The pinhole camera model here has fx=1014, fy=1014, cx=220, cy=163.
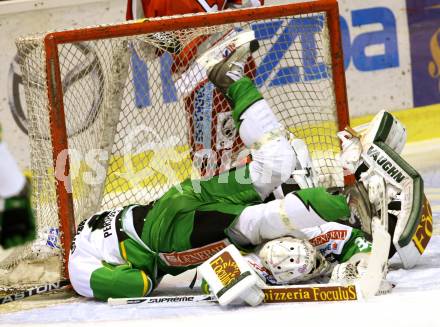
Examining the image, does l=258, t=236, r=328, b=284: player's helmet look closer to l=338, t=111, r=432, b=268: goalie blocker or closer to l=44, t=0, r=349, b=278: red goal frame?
l=338, t=111, r=432, b=268: goalie blocker

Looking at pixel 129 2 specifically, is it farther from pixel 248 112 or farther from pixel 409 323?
pixel 409 323

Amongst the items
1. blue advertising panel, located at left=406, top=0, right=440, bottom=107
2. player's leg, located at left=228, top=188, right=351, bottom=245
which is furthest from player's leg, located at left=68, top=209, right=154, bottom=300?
blue advertising panel, located at left=406, top=0, right=440, bottom=107

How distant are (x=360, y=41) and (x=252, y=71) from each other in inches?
65.1

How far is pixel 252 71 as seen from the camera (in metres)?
3.81

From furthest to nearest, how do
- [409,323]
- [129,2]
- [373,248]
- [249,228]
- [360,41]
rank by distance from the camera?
[360,41] → [129,2] → [249,228] → [373,248] → [409,323]

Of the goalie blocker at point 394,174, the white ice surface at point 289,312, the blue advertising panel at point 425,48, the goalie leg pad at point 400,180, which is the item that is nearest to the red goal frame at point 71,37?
the white ice surface at point 289,312

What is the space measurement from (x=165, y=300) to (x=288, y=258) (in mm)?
385

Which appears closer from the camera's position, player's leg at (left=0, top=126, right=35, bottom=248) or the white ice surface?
player's leg at (left=0, top=126, right=35, bottom=248)

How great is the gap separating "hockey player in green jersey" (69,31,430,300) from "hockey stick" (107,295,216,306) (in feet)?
0.13

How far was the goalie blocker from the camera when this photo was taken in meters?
2.82

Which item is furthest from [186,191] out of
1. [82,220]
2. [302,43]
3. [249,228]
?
[302,43]

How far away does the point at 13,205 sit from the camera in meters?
1.81

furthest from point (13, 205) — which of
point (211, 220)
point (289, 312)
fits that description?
point (211, 220)

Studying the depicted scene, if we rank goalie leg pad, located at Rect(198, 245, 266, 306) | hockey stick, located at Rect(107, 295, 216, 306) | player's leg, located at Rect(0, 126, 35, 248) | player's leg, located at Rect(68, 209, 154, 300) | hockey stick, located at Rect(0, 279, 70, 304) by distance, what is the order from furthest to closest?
hockey stick, located at Rect(0, 279, 70, 304) < player's leg, located at Rect(68, 209, 154, 300) < hockey stick, located at Rect(107, 295, 216, 306) < goalie leg pad, located at Rect(198, 245, 266, 306) < player's leg, located at Rect(0, 126, 35, 248)
